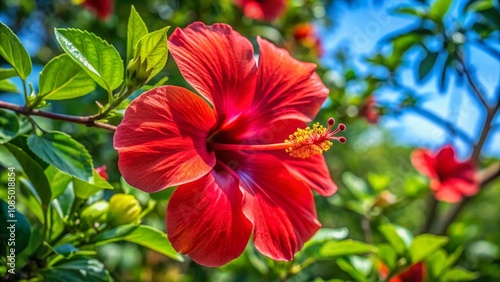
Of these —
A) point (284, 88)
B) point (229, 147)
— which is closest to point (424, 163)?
point (284, 88)

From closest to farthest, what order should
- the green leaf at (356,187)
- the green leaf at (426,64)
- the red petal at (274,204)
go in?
1. the red petal at (274,204)
2. the green leaf at (426,64)
3. the green leaf at (356,187)

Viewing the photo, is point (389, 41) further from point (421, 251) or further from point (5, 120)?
point (5, 120)

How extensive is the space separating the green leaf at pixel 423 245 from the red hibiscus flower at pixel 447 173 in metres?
0.64

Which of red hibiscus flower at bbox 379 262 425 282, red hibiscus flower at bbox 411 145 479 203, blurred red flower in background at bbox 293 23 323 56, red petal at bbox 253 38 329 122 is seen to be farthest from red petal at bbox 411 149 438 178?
red petal at bbox 253 38 329 122

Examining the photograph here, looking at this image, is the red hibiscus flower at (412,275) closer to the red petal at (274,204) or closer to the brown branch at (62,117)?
the red petal at (274,204)

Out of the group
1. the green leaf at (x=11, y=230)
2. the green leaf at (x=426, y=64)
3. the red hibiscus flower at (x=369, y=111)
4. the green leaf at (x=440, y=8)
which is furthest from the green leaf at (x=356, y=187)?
the green leaf at (x=11, y=230)

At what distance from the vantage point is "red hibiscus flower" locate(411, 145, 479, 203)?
2037mm

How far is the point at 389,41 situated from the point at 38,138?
1.42 meters

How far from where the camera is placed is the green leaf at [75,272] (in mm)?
930

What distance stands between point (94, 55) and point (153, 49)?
0.10 m

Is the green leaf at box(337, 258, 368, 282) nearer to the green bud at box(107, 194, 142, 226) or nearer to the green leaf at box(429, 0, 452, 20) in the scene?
the green bud at box(107, 194, 142, 226)

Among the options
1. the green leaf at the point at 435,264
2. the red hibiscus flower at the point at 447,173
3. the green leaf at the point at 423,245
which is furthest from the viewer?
the red hibiscus flower at the point at 447,173

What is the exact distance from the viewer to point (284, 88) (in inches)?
39.9

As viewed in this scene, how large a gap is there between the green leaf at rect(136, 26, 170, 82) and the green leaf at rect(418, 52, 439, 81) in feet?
3.94
